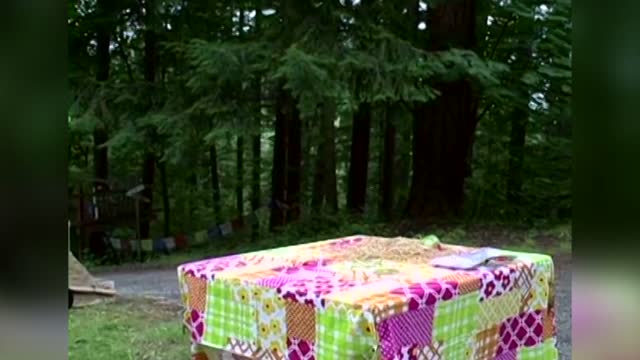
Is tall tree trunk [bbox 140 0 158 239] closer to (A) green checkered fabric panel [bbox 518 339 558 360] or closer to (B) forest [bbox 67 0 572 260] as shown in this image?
(B) forest [bbox 67 0 572 260]

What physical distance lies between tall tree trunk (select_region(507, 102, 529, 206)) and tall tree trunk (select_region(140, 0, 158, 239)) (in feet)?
14.9

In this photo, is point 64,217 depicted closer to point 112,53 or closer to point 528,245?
point 528,245

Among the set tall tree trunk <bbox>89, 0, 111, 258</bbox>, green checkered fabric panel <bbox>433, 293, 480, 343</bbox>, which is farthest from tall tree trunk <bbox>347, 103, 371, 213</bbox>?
green checkered fabric panel <bbox>433, 293, 480, 343</bbox>

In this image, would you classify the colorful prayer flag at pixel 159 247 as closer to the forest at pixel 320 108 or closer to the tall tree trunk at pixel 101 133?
the forest at pixel 320 108

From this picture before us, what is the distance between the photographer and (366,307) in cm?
168

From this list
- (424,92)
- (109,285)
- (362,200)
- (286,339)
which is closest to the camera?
(286,339)

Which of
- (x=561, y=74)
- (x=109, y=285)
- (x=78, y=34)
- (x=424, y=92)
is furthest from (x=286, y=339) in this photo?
(x=78, y=34)

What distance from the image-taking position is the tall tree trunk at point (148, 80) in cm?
805

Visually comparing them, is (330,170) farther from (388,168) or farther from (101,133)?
(101,133)

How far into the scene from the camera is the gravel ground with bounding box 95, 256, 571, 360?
327 cm

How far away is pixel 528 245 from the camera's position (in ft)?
21.2

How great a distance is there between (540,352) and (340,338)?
879mm

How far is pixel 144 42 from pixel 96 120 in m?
2.59

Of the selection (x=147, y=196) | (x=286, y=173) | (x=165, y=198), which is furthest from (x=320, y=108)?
(x=165, y=198)
